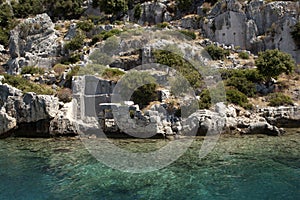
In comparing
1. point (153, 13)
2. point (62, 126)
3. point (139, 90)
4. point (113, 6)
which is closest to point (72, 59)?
point (113, 6)

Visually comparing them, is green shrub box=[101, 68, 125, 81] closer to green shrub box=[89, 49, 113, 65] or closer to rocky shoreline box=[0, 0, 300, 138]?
rocky shoreline box=[0, 0, 300, 138]

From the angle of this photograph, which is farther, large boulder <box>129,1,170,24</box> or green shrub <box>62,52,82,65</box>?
large boulder <box>129,1,170,24</box>

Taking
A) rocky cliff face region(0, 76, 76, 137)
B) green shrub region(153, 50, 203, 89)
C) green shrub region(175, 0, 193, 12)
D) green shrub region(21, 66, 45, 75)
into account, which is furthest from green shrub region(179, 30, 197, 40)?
rocky cliff face region(0, 76, 76, 137)

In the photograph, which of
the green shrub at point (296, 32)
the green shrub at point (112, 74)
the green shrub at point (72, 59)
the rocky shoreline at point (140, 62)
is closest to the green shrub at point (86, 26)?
the rocky shoreline at point (140, 62)

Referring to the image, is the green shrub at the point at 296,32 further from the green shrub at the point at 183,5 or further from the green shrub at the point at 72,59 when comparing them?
the green shrub at the point at 72,59

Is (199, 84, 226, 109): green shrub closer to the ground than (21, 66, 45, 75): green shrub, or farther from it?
closer to the ground
